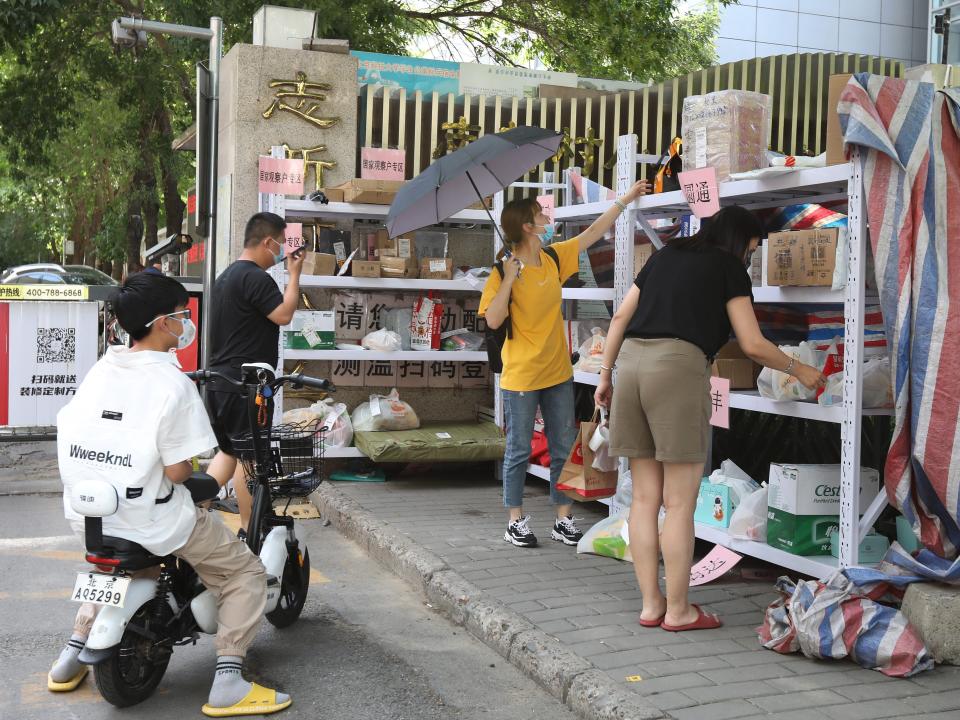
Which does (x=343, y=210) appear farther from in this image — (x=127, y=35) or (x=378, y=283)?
(x=127, y=35)

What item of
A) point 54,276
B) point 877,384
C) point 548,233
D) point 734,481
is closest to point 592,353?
point 548,233

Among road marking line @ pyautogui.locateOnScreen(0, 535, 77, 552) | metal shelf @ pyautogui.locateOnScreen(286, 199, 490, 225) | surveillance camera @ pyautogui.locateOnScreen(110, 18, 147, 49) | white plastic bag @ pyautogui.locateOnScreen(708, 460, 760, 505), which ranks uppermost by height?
surveillance camera @ pyautogui.locateOnScreen(110, 18, 147, 49)

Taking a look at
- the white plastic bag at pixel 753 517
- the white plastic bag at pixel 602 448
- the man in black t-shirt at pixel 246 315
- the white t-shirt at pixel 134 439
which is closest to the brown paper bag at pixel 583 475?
the white plastic bag at pixel 602 448

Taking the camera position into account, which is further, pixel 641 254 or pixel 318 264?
pixel 318 264

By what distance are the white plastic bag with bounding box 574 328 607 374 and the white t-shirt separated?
11.8 feet

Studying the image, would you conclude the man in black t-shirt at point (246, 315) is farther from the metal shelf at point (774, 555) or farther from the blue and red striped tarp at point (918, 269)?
the blue and red striped tarp at point (918, 269)

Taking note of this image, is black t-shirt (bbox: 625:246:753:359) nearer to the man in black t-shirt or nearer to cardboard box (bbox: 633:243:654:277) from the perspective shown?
cardboard box (bbox: 633:243:654:277)

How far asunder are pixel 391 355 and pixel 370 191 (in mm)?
1252

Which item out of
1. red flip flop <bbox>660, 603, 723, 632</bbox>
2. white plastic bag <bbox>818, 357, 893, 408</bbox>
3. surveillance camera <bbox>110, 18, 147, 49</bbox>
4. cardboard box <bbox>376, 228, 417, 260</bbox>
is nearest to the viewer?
red flip flop <bbox>660, 603, 723, 632</bbox>

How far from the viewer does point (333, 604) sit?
18.2 feet

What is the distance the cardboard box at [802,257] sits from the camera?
5.01 m

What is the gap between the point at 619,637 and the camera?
4.60 metres

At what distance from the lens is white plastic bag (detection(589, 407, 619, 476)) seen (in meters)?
6.46

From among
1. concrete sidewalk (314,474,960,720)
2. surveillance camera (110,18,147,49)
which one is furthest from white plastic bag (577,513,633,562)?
surveillance camera (110,18,147,49)
